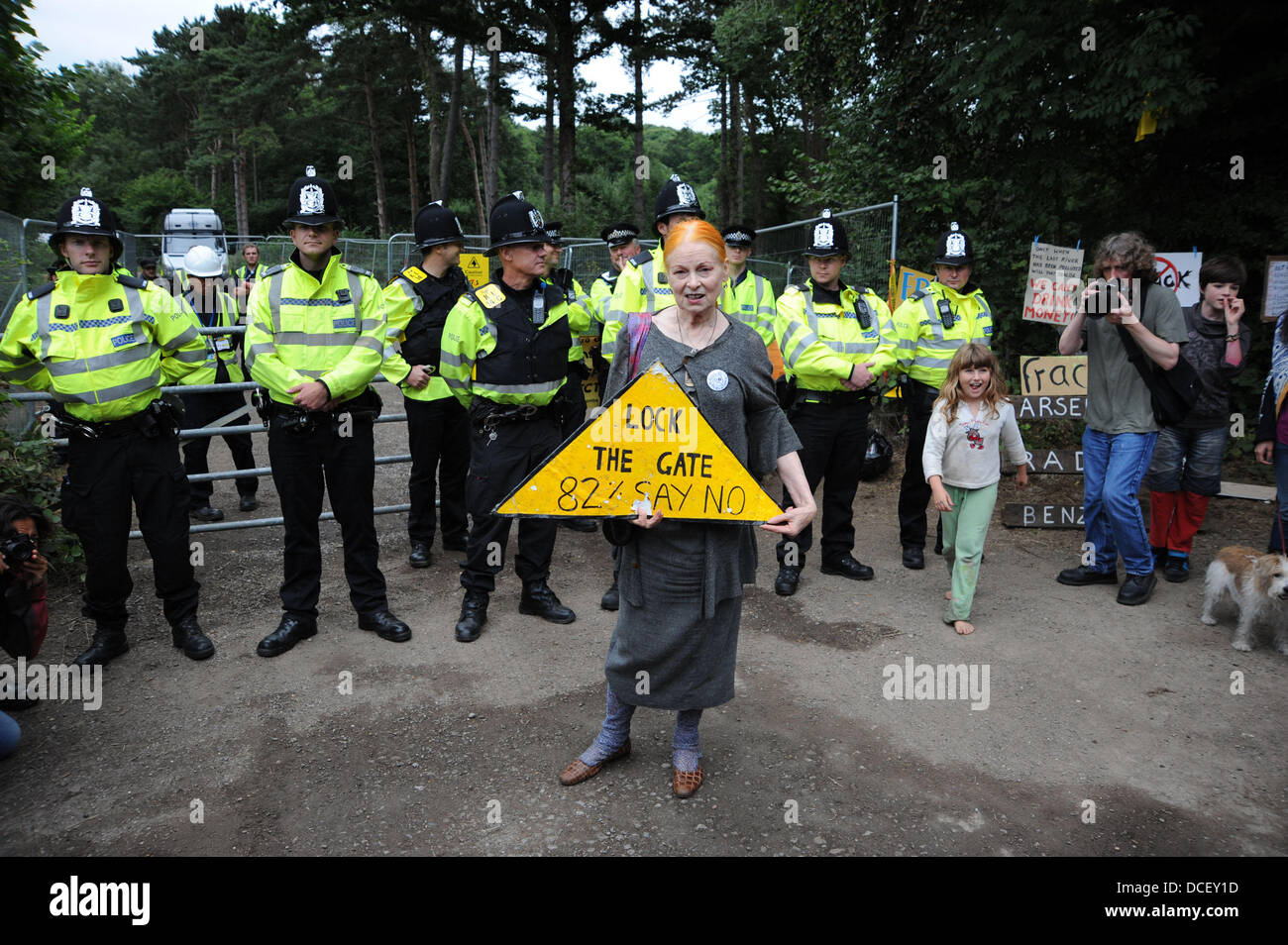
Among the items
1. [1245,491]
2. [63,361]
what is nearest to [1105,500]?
[1245,491]

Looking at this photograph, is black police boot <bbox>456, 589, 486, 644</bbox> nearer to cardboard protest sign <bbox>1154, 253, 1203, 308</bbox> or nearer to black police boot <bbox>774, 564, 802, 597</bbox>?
black police boot <bbox>774, 564, 802, 597</bbox>

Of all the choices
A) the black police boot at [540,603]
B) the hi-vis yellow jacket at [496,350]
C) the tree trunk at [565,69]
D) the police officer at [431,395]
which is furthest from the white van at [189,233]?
the black police boot at [540,603]

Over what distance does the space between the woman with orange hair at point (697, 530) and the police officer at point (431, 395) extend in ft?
9.91

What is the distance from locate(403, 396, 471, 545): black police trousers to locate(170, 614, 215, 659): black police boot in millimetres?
1818

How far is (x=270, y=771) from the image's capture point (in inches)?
139

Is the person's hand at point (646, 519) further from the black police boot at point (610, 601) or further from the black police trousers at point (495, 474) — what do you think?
the black police boot at point (610, 601)

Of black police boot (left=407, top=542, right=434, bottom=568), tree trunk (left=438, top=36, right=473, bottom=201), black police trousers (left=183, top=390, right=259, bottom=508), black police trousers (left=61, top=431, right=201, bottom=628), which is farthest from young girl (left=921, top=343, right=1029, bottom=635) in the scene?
tree trunk (left=438, top=36, right=473, bottom=201)

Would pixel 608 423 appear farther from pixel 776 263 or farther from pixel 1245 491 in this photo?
pixel 776 263

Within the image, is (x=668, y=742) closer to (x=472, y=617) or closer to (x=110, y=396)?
(x=472, y=617)

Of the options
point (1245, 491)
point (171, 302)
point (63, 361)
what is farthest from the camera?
point (1245, 491)

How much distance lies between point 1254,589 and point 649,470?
378 cm

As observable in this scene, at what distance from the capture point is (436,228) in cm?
612

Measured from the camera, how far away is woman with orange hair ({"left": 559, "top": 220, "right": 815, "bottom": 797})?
9.90 ft
